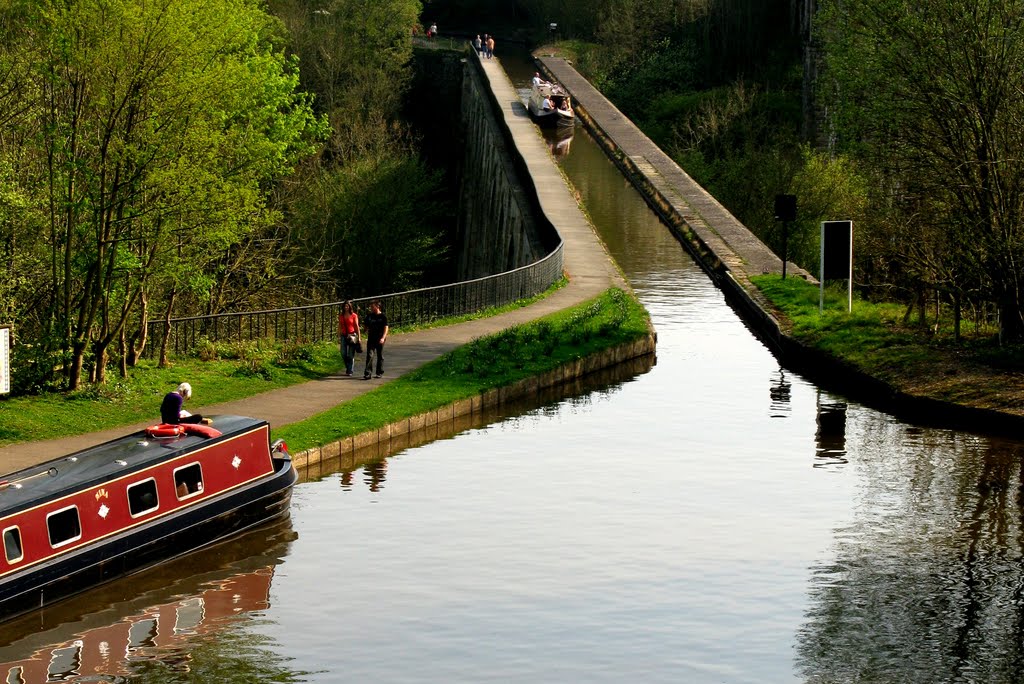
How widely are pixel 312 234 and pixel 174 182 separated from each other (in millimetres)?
30637

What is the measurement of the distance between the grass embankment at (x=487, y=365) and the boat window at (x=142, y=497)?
3.95m

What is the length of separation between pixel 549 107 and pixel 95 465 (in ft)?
165

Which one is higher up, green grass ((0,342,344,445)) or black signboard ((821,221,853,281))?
black signboard ((821,221,853,281))

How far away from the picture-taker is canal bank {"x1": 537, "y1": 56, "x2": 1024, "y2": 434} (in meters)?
25.6

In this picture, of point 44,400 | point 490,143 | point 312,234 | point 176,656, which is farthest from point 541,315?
point 490,143

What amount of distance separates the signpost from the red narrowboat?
16.1 metres

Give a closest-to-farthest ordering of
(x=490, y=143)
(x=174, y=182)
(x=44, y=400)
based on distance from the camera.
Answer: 1. (x=44, y=400)
2. (x=174, y=182)
3. (x=490, y=143)

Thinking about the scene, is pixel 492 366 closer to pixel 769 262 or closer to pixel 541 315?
pixel 541 315

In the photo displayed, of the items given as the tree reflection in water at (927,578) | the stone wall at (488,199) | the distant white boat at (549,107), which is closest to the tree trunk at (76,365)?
the tree reflection in water at (927,578)

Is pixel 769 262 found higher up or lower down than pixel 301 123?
lower down

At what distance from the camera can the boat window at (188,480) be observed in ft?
58.2

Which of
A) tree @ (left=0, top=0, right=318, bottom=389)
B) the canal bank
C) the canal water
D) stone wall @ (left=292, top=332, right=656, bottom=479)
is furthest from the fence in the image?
the canal water

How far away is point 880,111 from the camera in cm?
3005

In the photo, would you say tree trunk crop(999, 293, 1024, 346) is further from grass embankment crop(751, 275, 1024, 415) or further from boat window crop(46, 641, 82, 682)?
boat window crop(46, 641, 82, 682)
